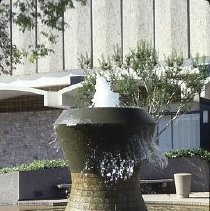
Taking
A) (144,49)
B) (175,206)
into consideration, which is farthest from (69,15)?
(175,206)

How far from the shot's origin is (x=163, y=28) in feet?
91.5

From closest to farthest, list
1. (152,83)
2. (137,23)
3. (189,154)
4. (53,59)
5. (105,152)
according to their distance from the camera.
→ (105,152)
(189,154)
(152,83)
(137,23)
(53,59)

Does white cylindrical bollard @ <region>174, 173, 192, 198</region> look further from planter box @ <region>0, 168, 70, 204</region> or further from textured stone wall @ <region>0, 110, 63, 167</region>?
textured stone wall @ <region>0, 110, 63, 167</region>

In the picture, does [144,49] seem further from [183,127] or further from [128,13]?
[128,13]

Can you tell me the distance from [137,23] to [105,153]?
2033cm

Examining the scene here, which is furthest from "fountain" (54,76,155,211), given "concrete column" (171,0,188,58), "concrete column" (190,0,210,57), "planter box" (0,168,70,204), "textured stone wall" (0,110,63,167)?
"textured stone wall" (0,110,63,167)

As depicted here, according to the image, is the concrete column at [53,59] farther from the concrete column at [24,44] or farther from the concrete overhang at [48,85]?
the concrete column at [24,44]

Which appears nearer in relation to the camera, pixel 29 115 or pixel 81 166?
pixel 81 166

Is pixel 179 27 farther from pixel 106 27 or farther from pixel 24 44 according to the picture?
pixel 24 44

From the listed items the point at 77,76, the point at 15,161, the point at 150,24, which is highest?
the point at 150,24

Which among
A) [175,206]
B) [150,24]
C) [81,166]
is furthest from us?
[150,24]

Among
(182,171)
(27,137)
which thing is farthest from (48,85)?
(182,171)

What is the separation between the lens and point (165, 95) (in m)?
20.1

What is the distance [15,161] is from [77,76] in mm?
5529
